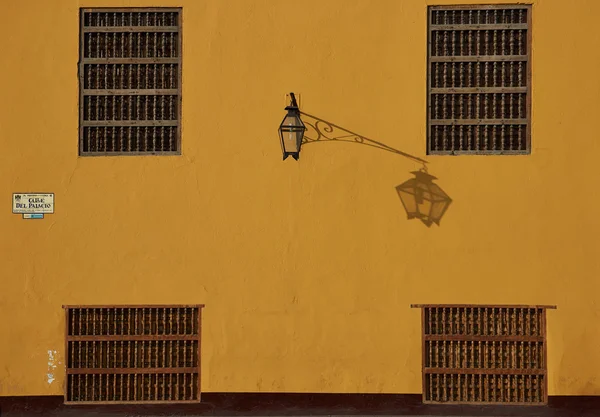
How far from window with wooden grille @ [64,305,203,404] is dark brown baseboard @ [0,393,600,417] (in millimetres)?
117

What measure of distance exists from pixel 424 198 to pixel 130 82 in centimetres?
344

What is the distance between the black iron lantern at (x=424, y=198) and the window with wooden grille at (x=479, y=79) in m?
0.36

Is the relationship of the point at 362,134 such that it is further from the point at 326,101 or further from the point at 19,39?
the point at 19,39

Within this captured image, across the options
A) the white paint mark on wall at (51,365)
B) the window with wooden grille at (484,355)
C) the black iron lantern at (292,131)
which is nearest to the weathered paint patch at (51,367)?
the white paint mark on wall at (51,365)

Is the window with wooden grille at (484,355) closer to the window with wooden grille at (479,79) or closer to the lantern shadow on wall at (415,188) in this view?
the lantern shadow on wall at (415,188)

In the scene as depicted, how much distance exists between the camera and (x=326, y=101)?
7.84m

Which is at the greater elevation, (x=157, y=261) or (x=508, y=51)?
(x=508, y=51)

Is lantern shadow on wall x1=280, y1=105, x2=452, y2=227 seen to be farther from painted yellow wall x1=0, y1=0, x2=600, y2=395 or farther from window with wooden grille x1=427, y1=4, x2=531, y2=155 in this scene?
window with wooden grille x1=427, y1=4, x2=531, y2=155

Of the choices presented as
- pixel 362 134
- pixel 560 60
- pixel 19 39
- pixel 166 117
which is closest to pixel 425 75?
pixel 362 134

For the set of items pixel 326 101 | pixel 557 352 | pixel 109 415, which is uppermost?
pixel 326 101

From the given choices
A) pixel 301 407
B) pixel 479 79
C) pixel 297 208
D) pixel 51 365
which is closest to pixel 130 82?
pixel 297 208

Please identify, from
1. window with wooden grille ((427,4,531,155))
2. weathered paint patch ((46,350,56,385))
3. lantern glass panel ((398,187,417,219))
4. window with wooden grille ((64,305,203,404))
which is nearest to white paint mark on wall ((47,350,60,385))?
weathered paint patch ((46,350,56,385))

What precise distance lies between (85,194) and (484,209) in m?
4.25

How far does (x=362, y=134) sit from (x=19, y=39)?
3.82m
